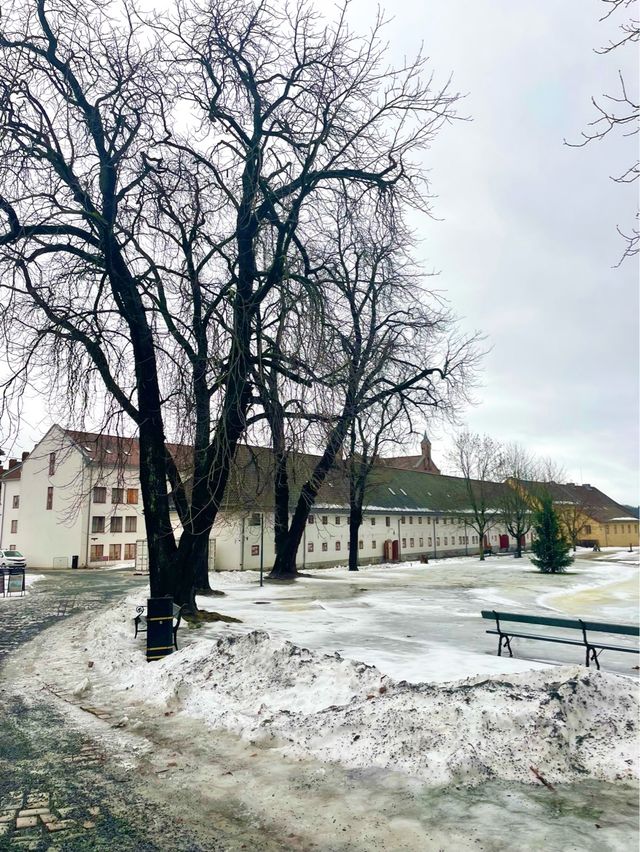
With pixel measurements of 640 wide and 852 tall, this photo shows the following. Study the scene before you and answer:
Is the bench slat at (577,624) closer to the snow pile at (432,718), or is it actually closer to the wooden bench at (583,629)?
the wooden bench at (583,629)

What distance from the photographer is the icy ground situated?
4.99m

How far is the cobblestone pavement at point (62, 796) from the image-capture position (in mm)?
4367

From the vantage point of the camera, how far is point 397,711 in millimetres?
6297

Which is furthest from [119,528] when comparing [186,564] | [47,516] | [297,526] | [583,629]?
[583,629]

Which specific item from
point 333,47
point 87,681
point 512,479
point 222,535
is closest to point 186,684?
point 87,681

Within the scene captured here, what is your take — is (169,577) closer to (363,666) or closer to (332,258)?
(363,666)

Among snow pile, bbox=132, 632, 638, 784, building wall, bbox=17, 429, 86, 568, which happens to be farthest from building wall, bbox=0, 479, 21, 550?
snow pile, bbox=132, 632, 638, 784

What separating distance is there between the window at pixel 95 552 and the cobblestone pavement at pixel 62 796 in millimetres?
36799

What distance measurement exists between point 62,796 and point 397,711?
10.1 feet

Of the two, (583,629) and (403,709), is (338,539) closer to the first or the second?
(583,629)

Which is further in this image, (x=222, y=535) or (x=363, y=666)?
(x=222, y=535)

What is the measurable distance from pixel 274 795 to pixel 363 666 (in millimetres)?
2931

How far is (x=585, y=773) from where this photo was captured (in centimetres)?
543

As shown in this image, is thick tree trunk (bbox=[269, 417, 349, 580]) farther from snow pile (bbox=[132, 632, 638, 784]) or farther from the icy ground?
snow pile (bbox=[132, 632, 638, 784])
